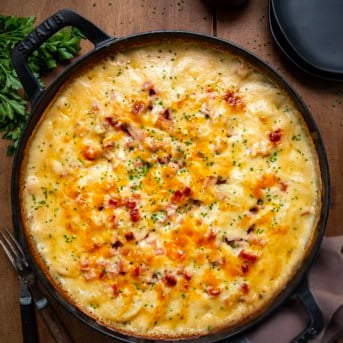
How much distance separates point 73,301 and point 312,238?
126cm

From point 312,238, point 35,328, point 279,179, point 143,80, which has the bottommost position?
point 35,328

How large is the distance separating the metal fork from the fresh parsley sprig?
22.3 inches

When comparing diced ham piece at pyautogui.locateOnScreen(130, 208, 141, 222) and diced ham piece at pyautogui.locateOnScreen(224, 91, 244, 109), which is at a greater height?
diced ham piece at pyautogui.locateOnScreen(224, 91, 244, 109)

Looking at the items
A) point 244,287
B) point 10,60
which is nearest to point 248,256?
point 244,287

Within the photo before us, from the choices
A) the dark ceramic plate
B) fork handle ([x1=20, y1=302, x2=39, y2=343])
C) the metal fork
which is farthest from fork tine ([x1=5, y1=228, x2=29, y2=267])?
the dark ceramic plate

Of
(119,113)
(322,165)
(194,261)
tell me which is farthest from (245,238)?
(119,113)

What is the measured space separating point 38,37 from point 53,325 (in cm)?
157

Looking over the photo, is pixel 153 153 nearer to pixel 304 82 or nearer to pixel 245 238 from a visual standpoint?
pixel 245 238

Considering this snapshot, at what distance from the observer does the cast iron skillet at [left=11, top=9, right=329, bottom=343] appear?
9.62 feet

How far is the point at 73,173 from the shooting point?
3035 millimetres

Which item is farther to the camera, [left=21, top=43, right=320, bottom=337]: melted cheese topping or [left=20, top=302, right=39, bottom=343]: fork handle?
[left=20, top=302, right=39, bottom=343]: fork handle

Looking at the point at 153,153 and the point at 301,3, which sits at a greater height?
the point at 301,3

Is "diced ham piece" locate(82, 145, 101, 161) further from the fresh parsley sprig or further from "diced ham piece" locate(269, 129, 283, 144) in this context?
"diced ham piece" locate(269, 129, 283, 144)

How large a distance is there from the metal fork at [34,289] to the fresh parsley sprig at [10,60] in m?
0.57
